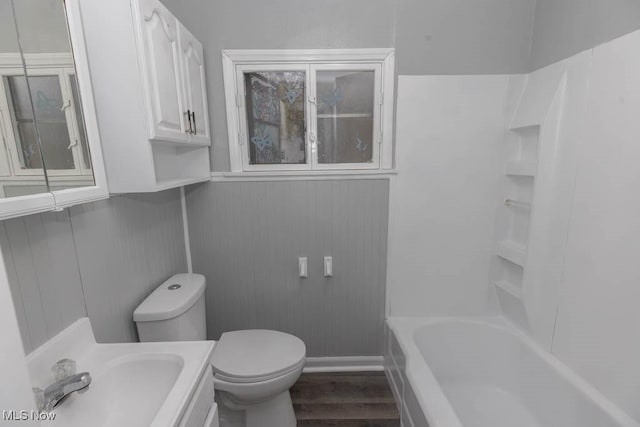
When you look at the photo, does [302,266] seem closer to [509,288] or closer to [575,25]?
[509,288]

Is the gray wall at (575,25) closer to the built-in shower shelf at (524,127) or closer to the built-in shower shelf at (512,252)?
the built-in shower shelf at (524,127)

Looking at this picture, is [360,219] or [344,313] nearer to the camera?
[360,219]

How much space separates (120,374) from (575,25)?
2.37 metres

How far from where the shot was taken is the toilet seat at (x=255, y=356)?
4.60 feet

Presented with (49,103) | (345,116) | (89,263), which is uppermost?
(345,116)

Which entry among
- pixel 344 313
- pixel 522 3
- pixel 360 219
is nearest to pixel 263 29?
pixel 360 219

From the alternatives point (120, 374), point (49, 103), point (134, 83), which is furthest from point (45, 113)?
point (120, 374)

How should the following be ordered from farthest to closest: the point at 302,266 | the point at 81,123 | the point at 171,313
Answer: the point at 302,266, the point at 171,313, the point at 81,123

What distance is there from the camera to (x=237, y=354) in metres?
1.52

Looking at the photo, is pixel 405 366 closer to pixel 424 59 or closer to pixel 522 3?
pixel 424 59

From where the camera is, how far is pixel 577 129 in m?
1.38

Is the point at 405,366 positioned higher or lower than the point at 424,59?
lower

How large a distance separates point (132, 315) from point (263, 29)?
1.58 metres

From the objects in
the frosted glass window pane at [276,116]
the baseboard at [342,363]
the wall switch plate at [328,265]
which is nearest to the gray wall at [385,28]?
the frosted glass window pane at [276,116]
